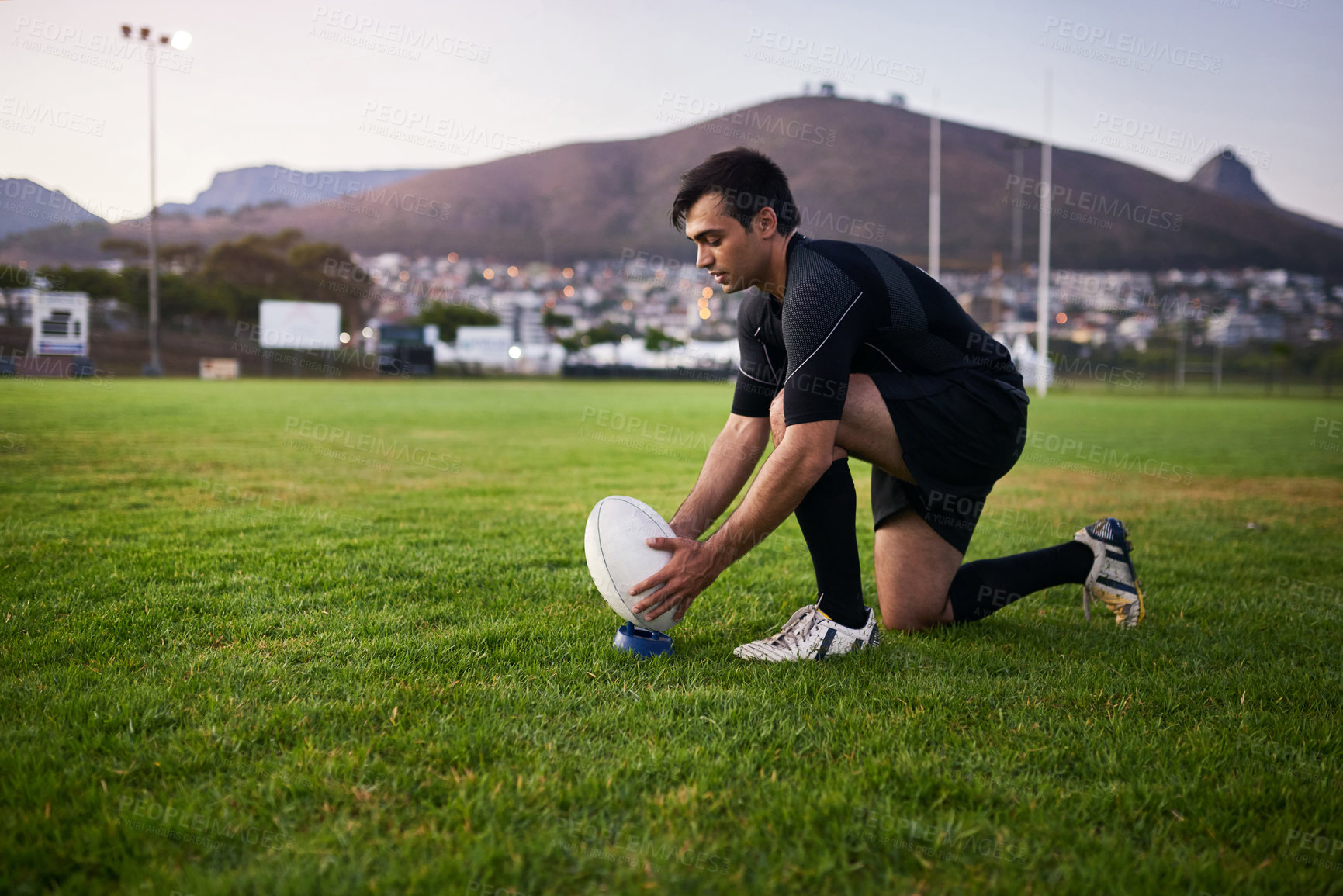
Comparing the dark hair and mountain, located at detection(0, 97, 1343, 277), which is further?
mountain, located at detection(0, 97, 1343, 277)

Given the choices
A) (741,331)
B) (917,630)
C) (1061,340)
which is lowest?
(917,630)

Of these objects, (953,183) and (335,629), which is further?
(953,183)

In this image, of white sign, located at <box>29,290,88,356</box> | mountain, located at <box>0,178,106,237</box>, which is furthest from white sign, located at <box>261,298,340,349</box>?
mountain, located at <box>0,178,106,237</box>

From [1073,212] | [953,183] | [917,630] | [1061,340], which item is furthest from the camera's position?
[953,183]

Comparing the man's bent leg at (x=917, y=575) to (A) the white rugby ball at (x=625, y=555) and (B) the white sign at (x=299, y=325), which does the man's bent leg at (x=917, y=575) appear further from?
(B) the white sign at (x=299, y=325)

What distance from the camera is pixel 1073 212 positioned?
158375 millimetres

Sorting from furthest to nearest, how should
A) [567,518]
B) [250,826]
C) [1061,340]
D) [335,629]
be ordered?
1. [1061,340]
2. [567,518]
3. [335,629]
4. [250,826]

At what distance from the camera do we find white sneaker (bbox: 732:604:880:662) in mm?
2865

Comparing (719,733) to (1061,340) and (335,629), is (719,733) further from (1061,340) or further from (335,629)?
(1061,340)

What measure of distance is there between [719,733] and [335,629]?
5.43 feet

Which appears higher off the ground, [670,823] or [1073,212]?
[1073,212]

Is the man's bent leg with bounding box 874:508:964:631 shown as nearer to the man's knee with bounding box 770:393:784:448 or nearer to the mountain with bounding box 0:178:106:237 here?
the man's knee with bounding box 770:393:784:448

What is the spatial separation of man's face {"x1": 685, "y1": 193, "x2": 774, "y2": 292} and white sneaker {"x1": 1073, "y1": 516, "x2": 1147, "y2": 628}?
1887 mm

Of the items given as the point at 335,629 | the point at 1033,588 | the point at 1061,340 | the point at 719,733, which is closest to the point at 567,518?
the point at 335,629
